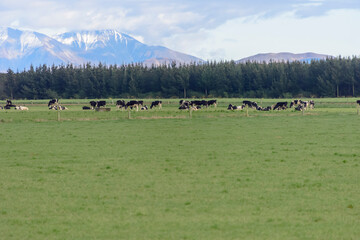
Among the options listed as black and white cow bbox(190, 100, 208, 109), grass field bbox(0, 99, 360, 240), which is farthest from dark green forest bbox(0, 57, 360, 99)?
grass field bbox(0, 99, 360, 240)

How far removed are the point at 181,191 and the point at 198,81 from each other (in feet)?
403

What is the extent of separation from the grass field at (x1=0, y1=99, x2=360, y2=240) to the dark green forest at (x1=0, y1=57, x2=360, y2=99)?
4028 inches

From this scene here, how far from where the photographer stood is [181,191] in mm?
13375


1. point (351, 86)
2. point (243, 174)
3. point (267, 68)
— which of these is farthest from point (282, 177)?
point (267, 68)

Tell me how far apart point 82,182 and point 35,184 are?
1.32 metres

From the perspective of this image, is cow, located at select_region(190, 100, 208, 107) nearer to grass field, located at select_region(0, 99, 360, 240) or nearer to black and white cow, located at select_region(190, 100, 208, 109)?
black and white cow, located at select_region(190, 100, 208, 109)

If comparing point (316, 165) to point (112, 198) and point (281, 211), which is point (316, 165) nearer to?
point (281, 211)

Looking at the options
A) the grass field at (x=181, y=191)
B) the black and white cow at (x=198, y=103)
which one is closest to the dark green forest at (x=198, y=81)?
the black and white cow at (x=198, y=103)

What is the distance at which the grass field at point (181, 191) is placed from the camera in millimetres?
10070

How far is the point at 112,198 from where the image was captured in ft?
41.5

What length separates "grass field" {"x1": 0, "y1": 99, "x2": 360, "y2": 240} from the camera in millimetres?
10070

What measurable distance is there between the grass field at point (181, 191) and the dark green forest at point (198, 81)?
10230cm

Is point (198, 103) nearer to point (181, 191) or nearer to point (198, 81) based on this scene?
point (181, 191)

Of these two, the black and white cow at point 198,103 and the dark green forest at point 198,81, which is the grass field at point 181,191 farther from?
the dark green forest at point 198,81
